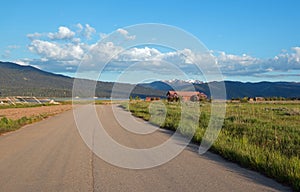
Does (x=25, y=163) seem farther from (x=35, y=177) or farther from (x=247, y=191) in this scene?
(x=247, y=191)

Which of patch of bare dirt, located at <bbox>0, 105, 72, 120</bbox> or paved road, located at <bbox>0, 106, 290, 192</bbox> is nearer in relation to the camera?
paved road, located at <bbox>0, 106, 290, 192</bbox>

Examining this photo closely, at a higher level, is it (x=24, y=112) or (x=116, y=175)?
(x=116, y=175)

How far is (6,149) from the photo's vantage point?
1338 centimetres

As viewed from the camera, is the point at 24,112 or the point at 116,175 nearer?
the point at 116,175

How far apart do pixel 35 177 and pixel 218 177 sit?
397 centimetres

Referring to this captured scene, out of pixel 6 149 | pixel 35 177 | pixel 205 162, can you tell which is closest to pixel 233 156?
pixel 205 162

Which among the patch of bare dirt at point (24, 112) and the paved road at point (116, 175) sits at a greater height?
the paved road at point (116, 175)

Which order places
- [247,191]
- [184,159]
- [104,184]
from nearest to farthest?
1. [247,191]
2. [104,184]
3. [184,159]

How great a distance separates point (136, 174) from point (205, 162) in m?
2.41

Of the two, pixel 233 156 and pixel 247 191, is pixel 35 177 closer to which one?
pixel 247 191

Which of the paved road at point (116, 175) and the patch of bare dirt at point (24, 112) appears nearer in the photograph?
the paved road at point (116, 175)

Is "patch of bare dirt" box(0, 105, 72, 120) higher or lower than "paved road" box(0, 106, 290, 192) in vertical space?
lower

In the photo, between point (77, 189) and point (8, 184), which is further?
point (8, 184)

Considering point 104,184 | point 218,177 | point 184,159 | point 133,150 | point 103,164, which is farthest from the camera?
point 133,150
